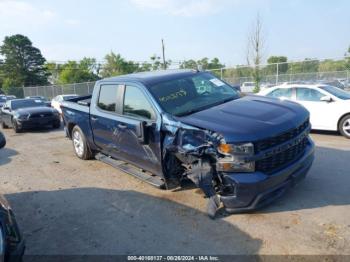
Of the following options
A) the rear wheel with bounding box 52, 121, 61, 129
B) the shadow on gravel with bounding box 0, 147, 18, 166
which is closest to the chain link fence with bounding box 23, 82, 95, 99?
the rear wheel with bounding box 52, 121, 61, 129

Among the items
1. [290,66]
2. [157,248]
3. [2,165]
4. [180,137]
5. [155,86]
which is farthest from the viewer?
[290,66]

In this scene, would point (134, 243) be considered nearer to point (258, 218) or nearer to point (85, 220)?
point (85, 220)

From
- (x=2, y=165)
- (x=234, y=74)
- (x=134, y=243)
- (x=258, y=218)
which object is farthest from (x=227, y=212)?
(x=234, y=74)

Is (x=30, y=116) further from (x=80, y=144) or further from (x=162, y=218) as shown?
(x=162, y=218)

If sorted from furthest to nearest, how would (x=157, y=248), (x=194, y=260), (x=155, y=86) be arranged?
(x=155, y=86), (x=157, y=248), (x=194, y=260)

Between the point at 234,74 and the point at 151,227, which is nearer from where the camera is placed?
the point at 151,227

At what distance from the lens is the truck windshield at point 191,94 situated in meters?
4.89

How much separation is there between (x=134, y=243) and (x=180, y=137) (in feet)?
4.72

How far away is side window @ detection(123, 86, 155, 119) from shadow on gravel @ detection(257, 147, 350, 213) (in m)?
2.11

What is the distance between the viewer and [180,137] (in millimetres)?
4438

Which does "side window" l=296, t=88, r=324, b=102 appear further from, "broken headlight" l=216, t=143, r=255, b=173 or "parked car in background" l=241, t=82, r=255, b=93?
"parked car in background" l=241, t=82, r=255, b=93

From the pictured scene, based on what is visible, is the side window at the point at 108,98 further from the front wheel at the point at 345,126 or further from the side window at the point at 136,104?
the front wheel at the point at 345,126

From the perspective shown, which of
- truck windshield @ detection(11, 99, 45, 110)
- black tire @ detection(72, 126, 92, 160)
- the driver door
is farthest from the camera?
truck windshield @ detection(11, 99, 45, 110)

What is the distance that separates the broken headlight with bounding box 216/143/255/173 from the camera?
390 cm
